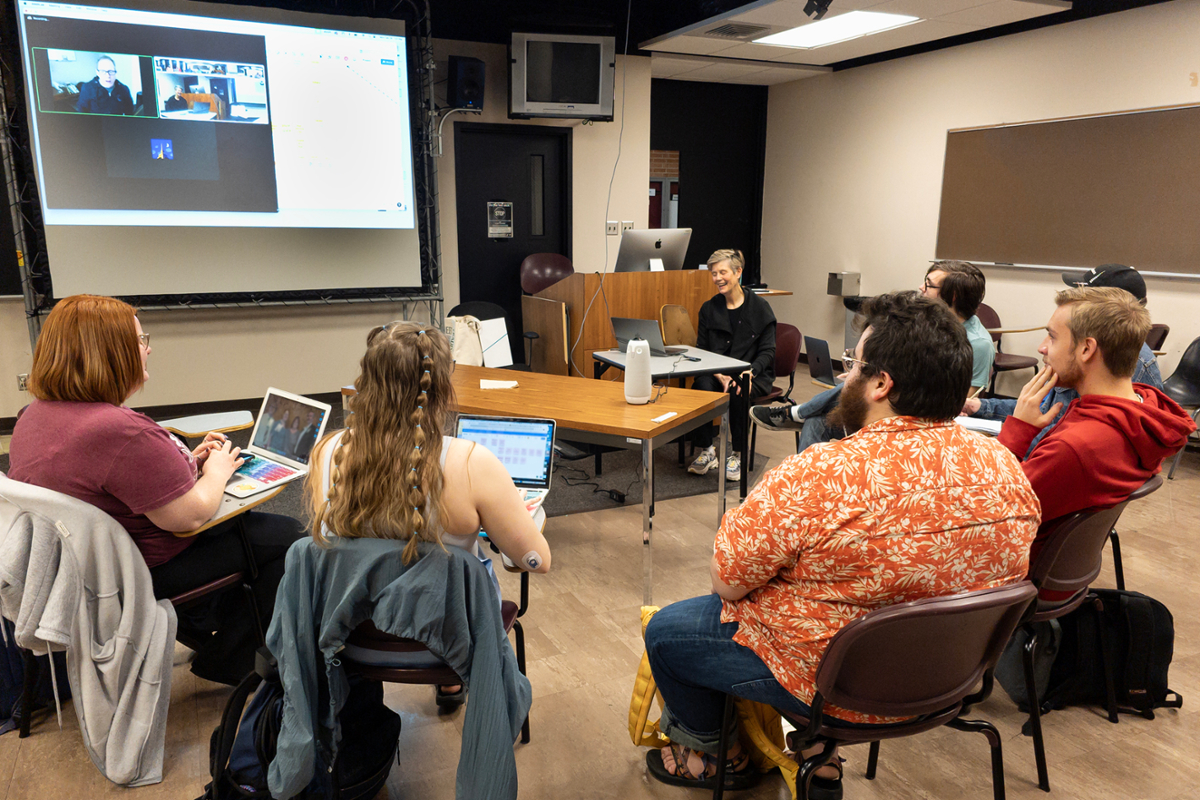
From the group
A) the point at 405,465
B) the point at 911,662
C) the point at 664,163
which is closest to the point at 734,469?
the point at 911,662

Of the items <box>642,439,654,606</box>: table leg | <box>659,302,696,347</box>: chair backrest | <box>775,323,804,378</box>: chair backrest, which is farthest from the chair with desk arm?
<box>659,302,696,347</box>: chair backrest

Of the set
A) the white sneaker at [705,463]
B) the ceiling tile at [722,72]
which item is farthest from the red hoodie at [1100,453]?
the ceiling tile at [722,72]

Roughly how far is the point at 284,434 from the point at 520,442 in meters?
0.71

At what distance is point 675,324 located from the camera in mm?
4516

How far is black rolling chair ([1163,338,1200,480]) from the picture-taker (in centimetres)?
427

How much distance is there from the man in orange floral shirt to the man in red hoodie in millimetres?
468

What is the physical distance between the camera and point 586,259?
21.4ft

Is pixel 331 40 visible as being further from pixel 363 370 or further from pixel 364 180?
pixel 363 370

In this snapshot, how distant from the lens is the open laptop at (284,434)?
2184 mm

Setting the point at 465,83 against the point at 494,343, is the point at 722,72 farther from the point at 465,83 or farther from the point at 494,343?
the point at 494,343

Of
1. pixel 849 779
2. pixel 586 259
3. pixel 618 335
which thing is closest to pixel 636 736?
pixel 849 779

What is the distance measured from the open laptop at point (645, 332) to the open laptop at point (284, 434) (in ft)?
6.34

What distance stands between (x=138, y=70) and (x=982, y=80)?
5753mm

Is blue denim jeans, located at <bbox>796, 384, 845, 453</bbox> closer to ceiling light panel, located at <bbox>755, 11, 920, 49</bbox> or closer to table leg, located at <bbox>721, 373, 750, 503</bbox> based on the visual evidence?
table leg, located at <bbox>721, 373, 750, 503</bbox>
